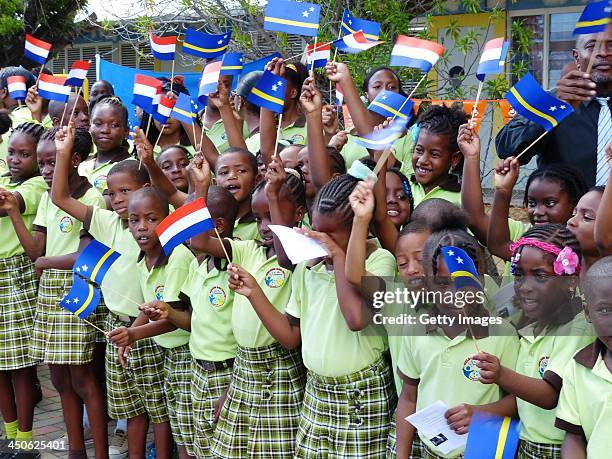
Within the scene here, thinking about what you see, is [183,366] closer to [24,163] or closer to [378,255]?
[378,255]

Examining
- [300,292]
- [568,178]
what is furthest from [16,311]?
[568,178]

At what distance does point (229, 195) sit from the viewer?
4.25 meters

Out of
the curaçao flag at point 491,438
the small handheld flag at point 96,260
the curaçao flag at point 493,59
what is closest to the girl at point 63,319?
the small handheld flag at point 96,260

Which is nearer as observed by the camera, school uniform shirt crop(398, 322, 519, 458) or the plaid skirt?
school uniform shirt crop(398, 322, 519, 458)

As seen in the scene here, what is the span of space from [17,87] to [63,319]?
2.89 metres

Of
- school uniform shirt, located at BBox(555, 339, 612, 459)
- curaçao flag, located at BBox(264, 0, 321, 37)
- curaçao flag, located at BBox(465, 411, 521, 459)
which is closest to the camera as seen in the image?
school uniform shirt, located at BBox(555, 339, 612, 459)

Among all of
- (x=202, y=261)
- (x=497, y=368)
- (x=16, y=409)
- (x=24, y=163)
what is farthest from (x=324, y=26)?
(x=497, y=368)

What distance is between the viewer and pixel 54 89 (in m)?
6.25

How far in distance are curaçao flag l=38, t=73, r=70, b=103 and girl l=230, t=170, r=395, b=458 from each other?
10.4 feet

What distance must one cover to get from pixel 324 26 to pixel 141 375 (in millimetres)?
3051

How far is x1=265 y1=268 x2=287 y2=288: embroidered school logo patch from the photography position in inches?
154

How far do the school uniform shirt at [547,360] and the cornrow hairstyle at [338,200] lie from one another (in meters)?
0.81

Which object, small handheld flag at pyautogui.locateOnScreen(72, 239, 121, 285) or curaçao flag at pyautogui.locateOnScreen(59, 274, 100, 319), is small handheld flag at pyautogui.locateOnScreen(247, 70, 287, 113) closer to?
small handheld flag at pyautogui.locateOnScreen(72, 239, 121, 285)

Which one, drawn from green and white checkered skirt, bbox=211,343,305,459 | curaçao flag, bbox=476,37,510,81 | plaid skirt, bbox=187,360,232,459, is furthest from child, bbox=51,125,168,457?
curaçao flag, bbox=476,37,510,81
